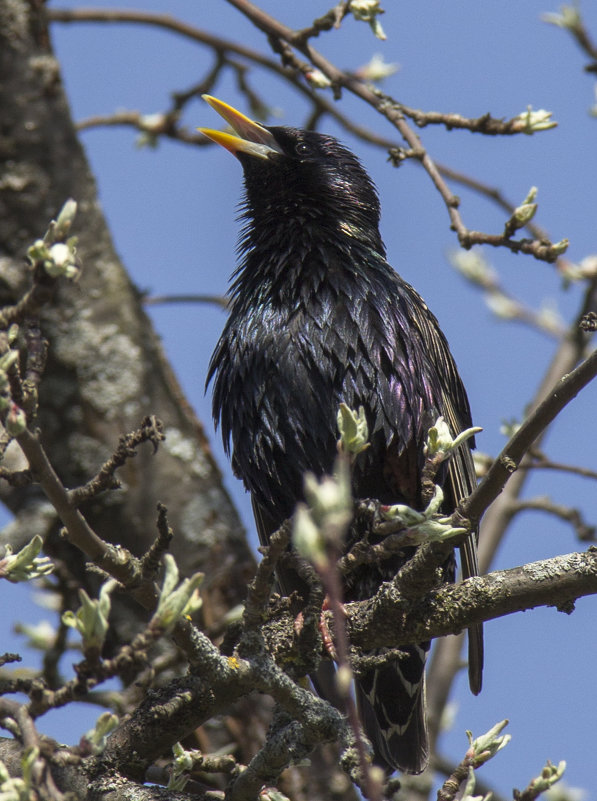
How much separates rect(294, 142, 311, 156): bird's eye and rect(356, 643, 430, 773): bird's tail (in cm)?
217

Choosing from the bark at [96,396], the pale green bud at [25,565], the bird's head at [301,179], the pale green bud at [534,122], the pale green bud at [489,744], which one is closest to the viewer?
the pale green bud at [25,565]

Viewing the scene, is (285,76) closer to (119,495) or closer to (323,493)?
(119,495)

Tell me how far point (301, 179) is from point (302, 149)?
21 centimetres

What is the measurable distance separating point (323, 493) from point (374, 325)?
2.37m

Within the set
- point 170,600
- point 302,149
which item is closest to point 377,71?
point 302,149

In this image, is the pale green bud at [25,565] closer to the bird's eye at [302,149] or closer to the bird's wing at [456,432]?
the bird's wing at [456,432]

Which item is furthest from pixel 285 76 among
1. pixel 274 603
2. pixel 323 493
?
pixel 323 493

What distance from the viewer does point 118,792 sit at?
2422 millimetres

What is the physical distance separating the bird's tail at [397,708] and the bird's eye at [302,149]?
7.13ft

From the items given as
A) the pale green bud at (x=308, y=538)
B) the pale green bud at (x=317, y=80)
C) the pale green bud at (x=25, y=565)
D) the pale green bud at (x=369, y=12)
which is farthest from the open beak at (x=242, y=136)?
the pale green bud at (x=308, y=538)

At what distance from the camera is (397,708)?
382 cm

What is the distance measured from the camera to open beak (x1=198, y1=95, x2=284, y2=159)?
4484 mm

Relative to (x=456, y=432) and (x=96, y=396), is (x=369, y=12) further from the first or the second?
(x=96, y=396)

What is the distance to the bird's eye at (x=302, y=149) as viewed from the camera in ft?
14.8
